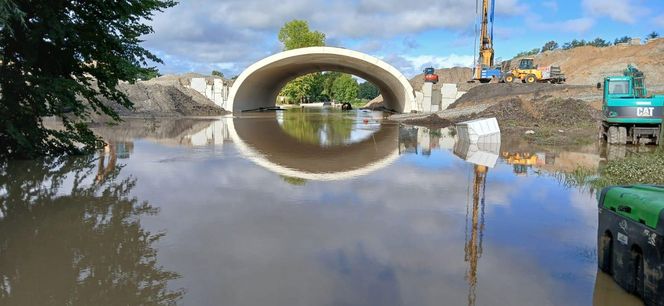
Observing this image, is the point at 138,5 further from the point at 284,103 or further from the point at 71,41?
the point at 284,103

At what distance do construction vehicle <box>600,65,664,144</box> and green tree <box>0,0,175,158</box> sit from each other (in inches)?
538

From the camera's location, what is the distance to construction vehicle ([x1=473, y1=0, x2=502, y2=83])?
132 ft

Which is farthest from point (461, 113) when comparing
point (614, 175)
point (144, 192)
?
point (144, 192)

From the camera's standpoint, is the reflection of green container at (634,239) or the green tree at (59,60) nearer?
the reflection of green container at (634,239)

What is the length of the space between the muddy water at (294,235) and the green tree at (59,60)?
726 millimetres

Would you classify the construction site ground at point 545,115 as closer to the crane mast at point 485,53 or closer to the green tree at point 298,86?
the crane mast at point 485,53

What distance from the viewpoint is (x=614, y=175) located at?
959 cm

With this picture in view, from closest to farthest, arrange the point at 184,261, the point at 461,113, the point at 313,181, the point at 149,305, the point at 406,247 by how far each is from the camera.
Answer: the point at 149,305
the point at 184,261
the point at 406,247
the point at 313,181
the point at 461,113

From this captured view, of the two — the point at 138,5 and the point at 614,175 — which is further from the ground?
the point at 138,5

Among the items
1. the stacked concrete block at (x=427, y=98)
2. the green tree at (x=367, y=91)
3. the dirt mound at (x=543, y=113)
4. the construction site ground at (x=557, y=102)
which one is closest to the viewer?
the construction site ground at (x=557, y=102)

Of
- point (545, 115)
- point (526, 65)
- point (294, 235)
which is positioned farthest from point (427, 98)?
point (294, 235)

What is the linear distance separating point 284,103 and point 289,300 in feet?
262

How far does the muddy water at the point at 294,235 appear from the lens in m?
4.26

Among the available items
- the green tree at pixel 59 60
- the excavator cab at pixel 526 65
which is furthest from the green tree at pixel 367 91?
the green tree at pixel 59 60
